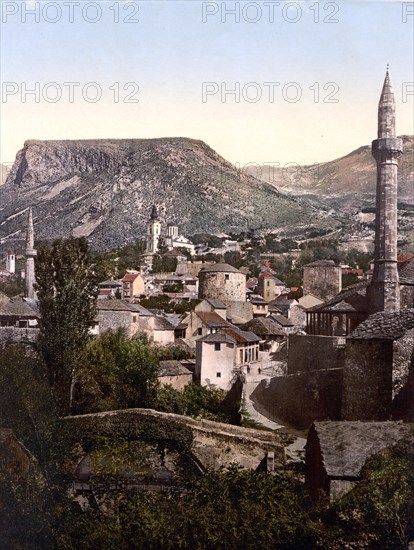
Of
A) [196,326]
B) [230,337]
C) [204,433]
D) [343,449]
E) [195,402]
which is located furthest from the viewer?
[196,326]

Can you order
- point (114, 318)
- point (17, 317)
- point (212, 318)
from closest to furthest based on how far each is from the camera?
point (17, 317)
point (114, 318)
point (212, 318)

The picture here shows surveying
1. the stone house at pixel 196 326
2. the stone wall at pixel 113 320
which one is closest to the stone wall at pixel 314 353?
the stone house at pixel 196 326

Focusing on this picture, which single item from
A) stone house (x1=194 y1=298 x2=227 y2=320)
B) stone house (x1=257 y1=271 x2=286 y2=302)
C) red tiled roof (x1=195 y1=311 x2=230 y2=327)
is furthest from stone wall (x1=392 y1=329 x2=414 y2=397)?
stone house (x1=257 y1=271 x2=286 y2=302)

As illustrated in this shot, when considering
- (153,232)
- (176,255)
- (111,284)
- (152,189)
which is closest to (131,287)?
(111,284)

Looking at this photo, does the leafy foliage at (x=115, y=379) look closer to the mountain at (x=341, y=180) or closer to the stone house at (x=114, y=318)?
the stone house at (x=114, y=318)

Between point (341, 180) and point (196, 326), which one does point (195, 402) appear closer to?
point (196, 326)

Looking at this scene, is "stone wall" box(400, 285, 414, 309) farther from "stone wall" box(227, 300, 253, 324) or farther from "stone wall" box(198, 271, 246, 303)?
"stone wall" box(198, 271, 246, 303)

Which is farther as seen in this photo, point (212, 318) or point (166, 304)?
point (166, 304)
